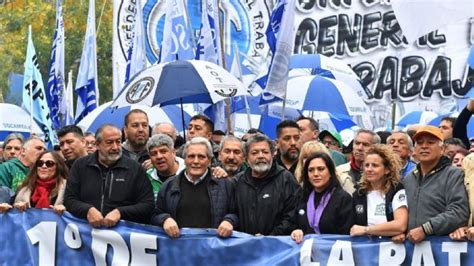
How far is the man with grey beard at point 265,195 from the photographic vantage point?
37.6ft

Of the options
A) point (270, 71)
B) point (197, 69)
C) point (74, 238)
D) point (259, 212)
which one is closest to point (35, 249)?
point (74, 238)

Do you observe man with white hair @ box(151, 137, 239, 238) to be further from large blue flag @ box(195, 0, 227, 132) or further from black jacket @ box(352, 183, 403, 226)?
large blue flag @ box(195, 0, 227, 132)

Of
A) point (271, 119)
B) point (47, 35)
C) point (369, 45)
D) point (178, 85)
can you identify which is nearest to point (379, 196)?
point (178, 85)

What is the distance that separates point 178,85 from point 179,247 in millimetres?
2796

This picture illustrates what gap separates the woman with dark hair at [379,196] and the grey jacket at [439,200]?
0.10m

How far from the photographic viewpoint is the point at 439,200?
10633mm

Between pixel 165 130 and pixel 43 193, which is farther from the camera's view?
pixel 165 130

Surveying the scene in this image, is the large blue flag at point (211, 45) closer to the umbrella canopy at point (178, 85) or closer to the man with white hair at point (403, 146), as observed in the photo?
the umbrella canopy at point (178, 85)

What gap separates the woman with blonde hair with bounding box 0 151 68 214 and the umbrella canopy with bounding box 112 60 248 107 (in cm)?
179

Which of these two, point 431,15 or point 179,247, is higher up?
point 431,15

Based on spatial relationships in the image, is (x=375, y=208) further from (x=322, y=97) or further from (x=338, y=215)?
(x=322, y=97)

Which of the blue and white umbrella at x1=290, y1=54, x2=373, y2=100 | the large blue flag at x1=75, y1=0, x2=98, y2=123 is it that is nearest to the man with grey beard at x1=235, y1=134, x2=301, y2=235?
the blue and white umbrella at x1=290, y1=54, x2=373, y2=100

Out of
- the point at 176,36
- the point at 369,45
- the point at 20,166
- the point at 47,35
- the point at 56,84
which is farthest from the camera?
the point at 47,35

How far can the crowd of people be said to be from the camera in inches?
423
